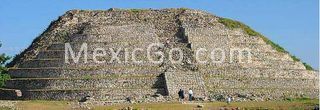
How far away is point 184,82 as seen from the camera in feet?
218

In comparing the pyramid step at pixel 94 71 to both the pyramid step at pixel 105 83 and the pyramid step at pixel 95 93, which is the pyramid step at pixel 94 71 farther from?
the pyramid step at pixel 95 93

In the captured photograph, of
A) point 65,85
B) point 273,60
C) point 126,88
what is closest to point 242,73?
point 273,60

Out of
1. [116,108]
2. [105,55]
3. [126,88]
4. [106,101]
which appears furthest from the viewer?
[105,55]

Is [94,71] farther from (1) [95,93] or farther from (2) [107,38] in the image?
(2) [107,38]

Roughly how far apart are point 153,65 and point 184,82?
381 cm

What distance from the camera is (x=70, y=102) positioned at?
62500mm

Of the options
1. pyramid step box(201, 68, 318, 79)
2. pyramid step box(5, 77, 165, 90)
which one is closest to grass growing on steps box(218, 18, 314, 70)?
pyramid step box(201, 68, 318, 79)

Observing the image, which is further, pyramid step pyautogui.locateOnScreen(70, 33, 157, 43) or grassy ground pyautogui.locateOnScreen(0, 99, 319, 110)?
pyramid step pyautogui.locateOnScreen(70, 33, 157, 43)

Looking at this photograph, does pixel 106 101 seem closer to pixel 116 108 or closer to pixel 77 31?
pixel 116 108

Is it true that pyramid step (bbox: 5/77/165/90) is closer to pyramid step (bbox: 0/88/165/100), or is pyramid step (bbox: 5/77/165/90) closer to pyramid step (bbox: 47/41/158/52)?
pyramid step (bbox: 0/88/165/100)

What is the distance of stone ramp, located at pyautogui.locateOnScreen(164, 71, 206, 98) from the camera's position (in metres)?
65.1

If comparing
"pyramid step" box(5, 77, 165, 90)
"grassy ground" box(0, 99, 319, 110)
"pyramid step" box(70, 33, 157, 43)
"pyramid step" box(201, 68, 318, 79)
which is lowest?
"grassy ground" box(0, 99, 319, 110)

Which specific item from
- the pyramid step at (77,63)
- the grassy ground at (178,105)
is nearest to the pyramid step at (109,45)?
the pyramid step at (77,63)

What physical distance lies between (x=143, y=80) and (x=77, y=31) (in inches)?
467
